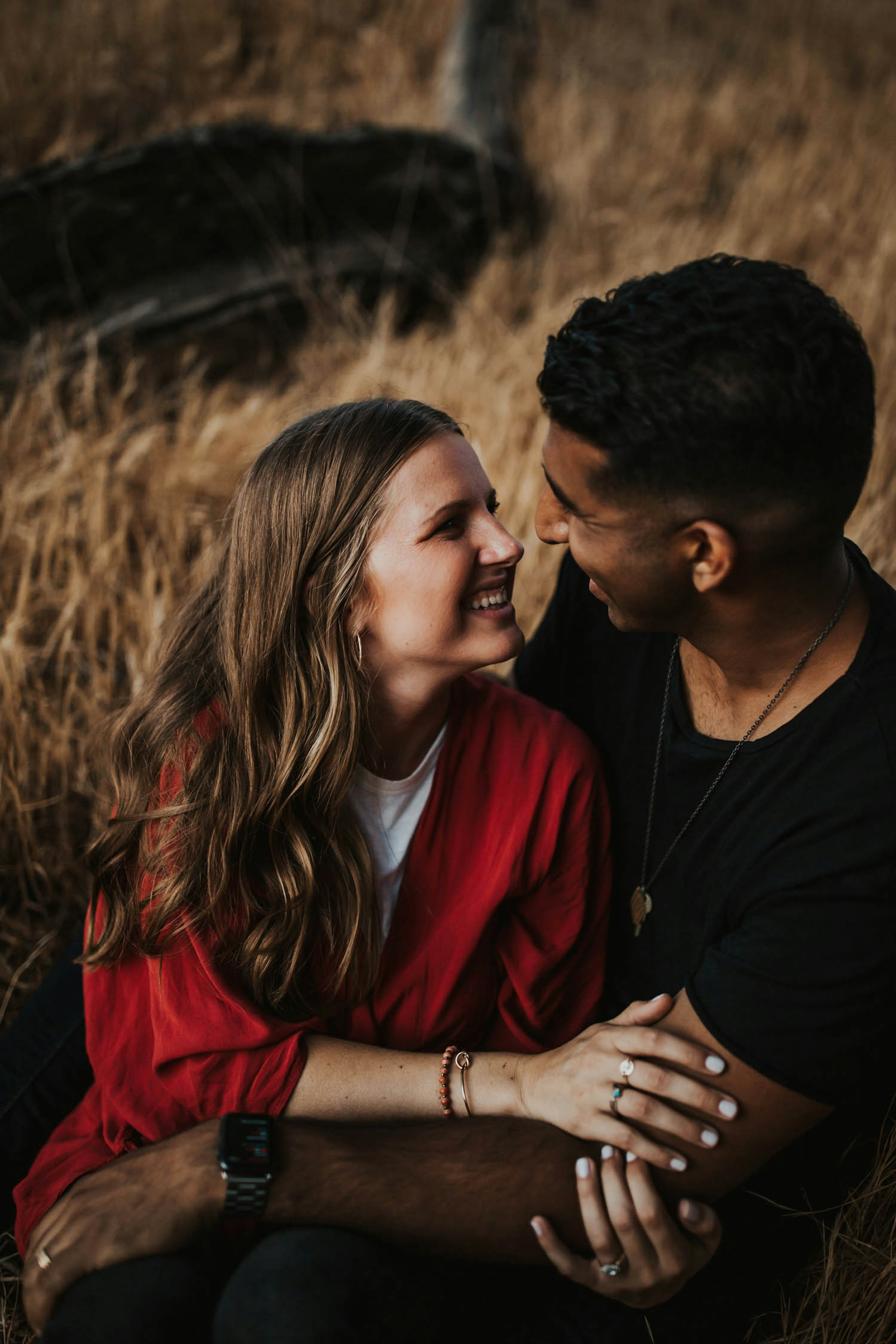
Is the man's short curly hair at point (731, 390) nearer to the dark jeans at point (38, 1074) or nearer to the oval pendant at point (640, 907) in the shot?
the oval pendant at point (640, 907)

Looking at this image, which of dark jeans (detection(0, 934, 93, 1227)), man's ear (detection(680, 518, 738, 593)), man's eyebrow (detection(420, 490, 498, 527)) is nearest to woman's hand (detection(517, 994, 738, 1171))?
man's ear (detection(680, 518, 738, 593))

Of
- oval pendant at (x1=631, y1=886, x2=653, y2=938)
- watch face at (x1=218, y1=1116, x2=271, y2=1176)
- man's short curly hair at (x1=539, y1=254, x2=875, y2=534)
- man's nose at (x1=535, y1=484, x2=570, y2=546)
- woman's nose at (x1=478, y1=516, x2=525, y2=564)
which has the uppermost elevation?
man's short curly hair at (x1=539, y1=254, x2=875, y2=534)

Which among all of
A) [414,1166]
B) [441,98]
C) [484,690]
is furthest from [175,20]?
[414,1166]

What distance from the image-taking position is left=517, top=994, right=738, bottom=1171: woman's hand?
1.54 m

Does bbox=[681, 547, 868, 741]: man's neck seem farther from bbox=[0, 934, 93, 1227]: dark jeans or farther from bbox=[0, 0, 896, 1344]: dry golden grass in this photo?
bbox=[0, 934, 93, 1227]: dark jeans

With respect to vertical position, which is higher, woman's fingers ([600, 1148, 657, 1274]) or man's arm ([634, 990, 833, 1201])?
man's arm ([634, 990, 833, 1201])

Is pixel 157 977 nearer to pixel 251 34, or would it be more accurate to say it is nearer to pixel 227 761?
pixel 227 761

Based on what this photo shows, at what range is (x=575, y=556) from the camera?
177cm

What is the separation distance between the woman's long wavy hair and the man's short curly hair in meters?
0.47

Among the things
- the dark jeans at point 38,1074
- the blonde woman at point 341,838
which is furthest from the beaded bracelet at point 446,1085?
the dark jeans at point 38,1074

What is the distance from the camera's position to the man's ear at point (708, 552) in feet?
5.16

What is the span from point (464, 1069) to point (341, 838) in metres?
0.46

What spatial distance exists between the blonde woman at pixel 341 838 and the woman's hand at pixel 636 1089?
0.07 ft

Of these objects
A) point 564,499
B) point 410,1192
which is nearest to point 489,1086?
point 410,1192
